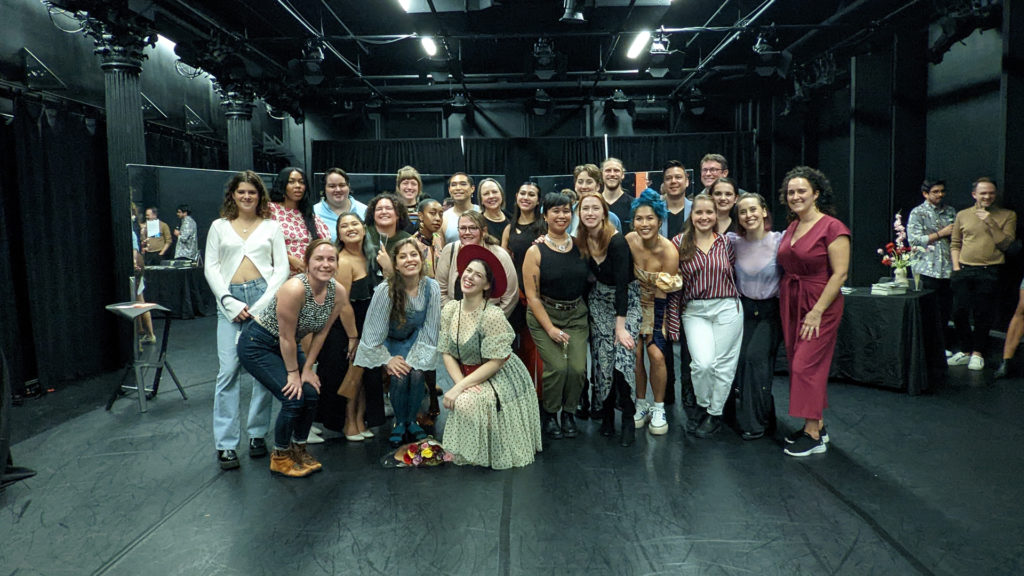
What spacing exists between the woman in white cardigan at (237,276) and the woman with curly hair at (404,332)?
568 millimetres

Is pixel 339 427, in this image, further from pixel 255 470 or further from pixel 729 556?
pixel 729 556

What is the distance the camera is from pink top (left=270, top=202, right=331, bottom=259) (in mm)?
3725

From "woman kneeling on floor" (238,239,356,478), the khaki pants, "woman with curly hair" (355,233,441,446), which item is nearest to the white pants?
the khaki pants

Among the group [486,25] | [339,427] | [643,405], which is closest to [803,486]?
[643,405]

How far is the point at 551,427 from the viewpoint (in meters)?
3.66

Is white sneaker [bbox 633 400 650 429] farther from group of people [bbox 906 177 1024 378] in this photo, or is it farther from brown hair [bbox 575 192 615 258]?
group of people [bbox 906 177 1024 378]

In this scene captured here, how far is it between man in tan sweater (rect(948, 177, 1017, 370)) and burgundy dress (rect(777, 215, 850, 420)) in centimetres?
283

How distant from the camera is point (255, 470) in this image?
3.24 metres

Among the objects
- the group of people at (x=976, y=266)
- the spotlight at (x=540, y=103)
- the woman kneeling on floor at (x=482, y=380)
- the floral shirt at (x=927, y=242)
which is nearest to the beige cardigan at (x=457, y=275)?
the woman kneeling on floor at (x=482, y=380)

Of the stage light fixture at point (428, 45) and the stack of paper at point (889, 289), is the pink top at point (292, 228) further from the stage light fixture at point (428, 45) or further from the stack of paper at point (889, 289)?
the stage light fixture at point (428, 45)

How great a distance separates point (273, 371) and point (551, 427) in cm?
160

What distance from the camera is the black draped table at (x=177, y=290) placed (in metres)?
4.77

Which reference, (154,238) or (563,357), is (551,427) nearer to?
(563,357)

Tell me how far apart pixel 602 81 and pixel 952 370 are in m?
8.32
